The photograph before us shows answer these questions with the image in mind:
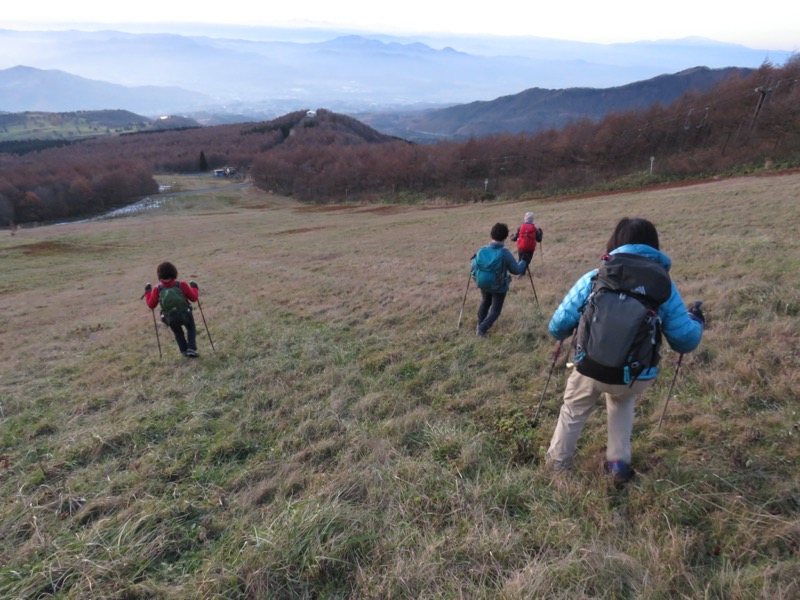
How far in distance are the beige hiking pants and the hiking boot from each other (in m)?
0.04

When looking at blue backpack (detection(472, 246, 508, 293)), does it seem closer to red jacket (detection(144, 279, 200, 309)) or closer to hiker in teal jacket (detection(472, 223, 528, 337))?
hiker in teal jacket (detection(472, 223, 528, 337))

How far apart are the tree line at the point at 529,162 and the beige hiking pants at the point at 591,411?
42352 mm

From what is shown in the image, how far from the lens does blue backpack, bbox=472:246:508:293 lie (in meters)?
6.64

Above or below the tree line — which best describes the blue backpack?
below

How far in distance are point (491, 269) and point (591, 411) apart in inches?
138

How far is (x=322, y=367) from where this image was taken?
6.71 m

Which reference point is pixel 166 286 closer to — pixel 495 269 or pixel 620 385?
pixel 495 269

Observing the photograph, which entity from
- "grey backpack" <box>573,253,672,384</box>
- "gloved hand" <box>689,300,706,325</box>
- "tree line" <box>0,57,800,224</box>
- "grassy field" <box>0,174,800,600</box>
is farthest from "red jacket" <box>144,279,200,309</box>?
"tree line" <box>0,57,800,224</box>

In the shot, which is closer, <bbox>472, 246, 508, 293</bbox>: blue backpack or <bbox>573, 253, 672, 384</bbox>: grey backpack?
<bbox>573, 253, 672, 384</bbox>: grey backpack

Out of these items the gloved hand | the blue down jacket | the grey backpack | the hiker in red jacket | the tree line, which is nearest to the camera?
the grey backpack

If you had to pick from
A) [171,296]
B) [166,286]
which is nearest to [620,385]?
[171,296]

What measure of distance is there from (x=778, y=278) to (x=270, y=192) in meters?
88.1

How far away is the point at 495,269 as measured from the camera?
6.69 metres

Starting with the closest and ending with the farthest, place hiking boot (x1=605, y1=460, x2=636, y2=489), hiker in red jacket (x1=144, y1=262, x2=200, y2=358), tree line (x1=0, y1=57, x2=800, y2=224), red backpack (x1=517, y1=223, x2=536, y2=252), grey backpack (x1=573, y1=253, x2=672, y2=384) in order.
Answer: grey backpack (x1=573, y1=253, x2=672, y2=384)
hiking boot (x1=605, y1=460, x2=636, y2=489)
hiker in red jacket (x1=144, y1=262, x2=200, y2=358)
red backpack (x1=517, y1=223, x2=536, y2=252)
tree line (x1=0, y1=57, x2=800, y2=224)
